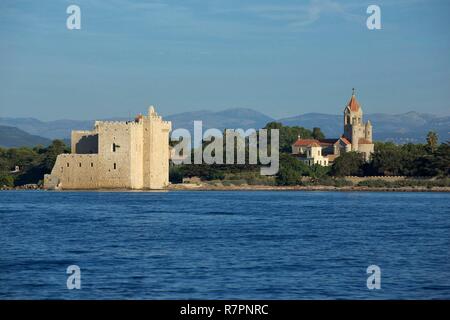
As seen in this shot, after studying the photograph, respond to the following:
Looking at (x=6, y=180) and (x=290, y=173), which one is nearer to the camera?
(x=6, y=180)

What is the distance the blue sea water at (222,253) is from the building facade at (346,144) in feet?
156

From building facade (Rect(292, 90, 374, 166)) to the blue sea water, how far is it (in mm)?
47452

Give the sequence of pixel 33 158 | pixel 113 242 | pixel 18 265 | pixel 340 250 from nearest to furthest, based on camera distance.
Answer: pixel 18 265, pixel 340 250, pixel 113 242, pixel 33 158

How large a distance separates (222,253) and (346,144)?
6948cm

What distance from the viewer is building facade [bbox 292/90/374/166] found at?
8994 cm

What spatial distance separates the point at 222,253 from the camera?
24.4m

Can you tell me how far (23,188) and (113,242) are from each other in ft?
155

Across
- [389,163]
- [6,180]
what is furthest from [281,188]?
[6,180]

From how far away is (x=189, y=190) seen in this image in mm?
71500

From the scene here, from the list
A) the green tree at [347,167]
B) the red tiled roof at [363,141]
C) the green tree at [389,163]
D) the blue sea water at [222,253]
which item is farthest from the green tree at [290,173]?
the blue sea water at [222,253]

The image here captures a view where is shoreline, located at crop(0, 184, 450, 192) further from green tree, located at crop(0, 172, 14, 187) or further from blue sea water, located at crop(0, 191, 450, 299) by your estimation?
blue sea water, located at crop(0, 191, 450, 299)

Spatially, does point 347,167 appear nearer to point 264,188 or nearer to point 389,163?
point 389,163
